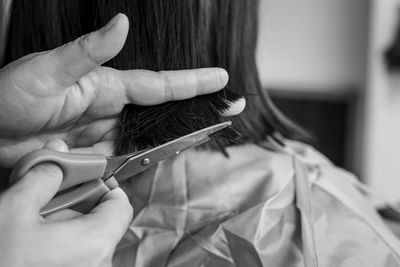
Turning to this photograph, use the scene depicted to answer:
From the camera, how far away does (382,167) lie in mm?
2242

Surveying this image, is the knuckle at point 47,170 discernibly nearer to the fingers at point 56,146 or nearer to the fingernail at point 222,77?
the fingers at point 56,146

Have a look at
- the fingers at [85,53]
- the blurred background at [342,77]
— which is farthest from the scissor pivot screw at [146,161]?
the blurred background at [342,77]

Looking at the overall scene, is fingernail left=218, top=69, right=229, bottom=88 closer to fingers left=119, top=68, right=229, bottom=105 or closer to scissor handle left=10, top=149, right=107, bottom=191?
fingers left=119, top=68, right=229, bottom=105

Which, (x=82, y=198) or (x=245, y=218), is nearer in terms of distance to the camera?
(x=82, y=198)

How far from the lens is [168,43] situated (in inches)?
23.8

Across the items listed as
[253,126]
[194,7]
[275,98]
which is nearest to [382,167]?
[275,98]

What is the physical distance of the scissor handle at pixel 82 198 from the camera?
1.60ft

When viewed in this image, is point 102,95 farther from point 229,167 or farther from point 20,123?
point 229,167

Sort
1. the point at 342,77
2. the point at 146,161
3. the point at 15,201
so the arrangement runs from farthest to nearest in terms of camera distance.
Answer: the point at 342,77
the point at 146,161
the point at 15,201

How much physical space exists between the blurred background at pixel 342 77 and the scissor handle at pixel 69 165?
5.77 feet

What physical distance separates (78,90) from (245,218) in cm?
23

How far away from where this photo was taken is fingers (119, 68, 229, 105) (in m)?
0.56

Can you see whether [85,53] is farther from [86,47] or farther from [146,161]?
[146,161]

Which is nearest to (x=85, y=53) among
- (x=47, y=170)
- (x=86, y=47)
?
(x=86, y=47)
